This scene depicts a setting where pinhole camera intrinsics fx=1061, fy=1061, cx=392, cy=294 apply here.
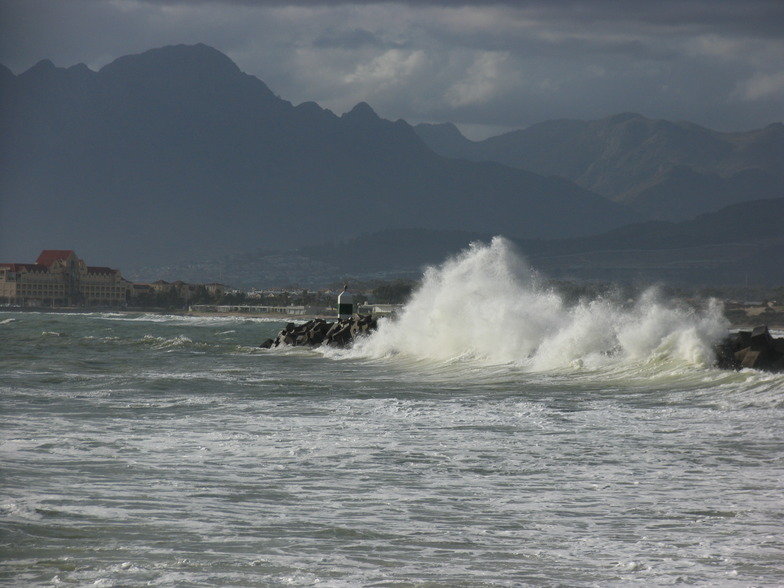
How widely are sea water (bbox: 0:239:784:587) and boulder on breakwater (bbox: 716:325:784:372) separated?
0.41 m

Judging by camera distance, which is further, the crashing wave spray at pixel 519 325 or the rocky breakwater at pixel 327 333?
the rocky breakwater at pixel 327 333

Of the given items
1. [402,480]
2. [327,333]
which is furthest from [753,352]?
[327,333]

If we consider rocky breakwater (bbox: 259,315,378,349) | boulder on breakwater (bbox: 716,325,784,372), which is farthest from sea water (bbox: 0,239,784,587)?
rocky breakwater (bbox: 259,315,378,349)

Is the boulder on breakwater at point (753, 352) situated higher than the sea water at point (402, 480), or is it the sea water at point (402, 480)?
the boulder on breakwater at point (753, 352)

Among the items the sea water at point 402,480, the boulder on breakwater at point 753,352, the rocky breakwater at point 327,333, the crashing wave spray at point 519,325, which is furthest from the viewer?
the rocky breakwater at point 327,333

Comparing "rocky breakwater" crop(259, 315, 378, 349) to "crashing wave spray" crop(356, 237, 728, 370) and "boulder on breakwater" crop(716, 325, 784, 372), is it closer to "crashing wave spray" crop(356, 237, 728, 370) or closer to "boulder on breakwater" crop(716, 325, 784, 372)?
"crashing wave spray" crop(356, 237, 728, 370)

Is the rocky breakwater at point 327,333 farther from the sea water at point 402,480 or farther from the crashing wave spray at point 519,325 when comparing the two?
the sea water at point 402,480

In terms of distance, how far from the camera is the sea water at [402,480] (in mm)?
6750

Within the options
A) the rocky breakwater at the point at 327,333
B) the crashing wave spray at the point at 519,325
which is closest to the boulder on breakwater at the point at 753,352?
the crashing wave spray at the point at 519,325

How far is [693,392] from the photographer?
55.6 ft

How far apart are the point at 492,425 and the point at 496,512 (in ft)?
16.7

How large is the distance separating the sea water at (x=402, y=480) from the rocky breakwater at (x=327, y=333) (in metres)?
18.3

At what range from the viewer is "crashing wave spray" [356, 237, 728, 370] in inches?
896

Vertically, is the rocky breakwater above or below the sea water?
above
